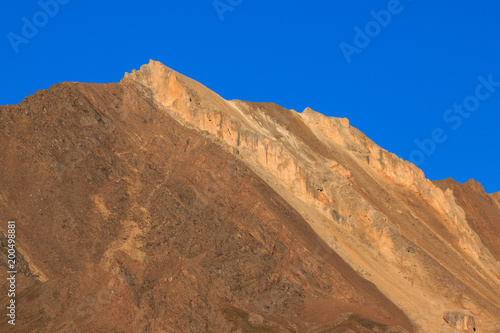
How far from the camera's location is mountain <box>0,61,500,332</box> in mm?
49719

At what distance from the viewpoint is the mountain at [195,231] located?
49.7m

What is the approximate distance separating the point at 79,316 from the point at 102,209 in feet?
29.3

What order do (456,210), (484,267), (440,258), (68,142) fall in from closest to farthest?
(68,142)
(440,258)
(484,267)
(456,210)

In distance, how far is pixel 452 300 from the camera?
59.9 meters

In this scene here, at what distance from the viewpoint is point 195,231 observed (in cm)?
5481

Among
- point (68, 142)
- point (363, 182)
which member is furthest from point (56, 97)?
point (363, 182)

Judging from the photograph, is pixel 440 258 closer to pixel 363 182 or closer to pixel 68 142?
pixel 363 182

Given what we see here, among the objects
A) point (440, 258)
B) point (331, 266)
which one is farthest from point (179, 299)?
point (440, 258)

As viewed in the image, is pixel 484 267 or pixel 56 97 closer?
pixel 56 97

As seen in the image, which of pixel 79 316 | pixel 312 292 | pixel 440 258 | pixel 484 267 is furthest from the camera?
pixel 484 267

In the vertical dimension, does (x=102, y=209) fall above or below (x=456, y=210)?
below

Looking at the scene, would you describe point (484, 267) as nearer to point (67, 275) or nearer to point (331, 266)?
point (331, 266)

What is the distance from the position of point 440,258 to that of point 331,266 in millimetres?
14856

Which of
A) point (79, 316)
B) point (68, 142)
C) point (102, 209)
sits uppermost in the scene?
point (68, 142)
